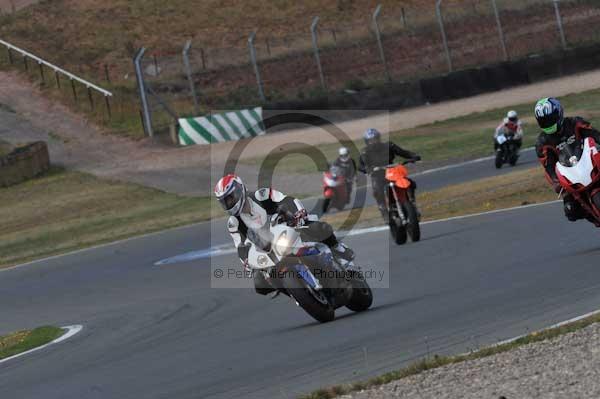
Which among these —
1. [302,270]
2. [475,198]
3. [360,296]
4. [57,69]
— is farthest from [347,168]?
[57,69]

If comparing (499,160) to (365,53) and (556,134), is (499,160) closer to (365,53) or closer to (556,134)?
(556,134)

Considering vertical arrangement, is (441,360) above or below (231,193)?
below

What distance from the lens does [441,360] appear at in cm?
784

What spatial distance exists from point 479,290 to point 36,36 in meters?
39.0

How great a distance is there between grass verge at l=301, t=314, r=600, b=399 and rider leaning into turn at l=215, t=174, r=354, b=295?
2637 millimetres

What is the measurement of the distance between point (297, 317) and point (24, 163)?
23183 millimetres

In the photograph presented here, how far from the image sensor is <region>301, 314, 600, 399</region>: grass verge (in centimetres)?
756

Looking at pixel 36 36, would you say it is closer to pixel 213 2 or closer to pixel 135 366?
pixel 213 2

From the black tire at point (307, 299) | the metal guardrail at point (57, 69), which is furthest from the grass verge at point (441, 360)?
the metal guardrail at point (57, 69)

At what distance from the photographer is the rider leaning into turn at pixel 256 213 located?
10.2 meters

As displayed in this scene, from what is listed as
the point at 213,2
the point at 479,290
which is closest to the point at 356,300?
the point at 479,290

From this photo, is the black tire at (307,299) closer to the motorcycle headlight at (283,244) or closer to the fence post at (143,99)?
the motorcycle headlight at (283,244)

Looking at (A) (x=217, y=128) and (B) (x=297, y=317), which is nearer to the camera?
(B) (x=297, y=317)

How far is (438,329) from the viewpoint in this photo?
9297 mm
